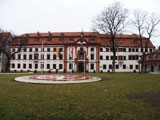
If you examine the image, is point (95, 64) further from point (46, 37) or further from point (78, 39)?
point (46, 37)

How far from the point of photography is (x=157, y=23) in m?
31.7

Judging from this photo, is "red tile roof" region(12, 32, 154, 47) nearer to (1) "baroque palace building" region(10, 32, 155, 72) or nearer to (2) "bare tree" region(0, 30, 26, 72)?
(1) "baroque palace building" region(10, 32, 155, 72)

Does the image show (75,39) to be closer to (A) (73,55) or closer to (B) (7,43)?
(A) (73,55)

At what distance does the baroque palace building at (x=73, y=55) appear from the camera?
46688mm

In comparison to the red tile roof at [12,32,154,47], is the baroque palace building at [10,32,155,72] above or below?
below

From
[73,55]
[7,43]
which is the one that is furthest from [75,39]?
[7,43]

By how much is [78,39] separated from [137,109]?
140 feet

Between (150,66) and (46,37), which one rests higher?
(46,37)

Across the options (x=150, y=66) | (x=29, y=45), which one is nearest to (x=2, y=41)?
(x=29, y=45)

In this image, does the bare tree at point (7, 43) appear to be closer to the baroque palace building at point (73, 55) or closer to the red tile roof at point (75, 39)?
the baroque palace building at point (73, 55)

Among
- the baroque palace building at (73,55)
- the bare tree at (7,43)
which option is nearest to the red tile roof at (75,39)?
the baroque palace building at (73,55)

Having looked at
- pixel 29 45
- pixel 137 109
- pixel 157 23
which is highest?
pixel 157 23

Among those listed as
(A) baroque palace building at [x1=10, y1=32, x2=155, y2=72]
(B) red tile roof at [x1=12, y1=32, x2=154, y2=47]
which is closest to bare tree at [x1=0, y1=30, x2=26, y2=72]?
(A) baroque palace building at [x1=10, y1=32, x2=155, y2=72]

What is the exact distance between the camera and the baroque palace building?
1838 inches
